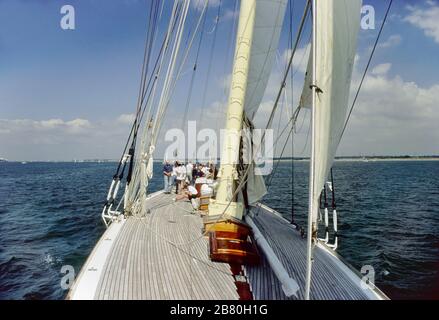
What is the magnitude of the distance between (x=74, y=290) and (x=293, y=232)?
7.27 m

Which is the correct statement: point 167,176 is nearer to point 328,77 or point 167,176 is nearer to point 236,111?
point 236,111

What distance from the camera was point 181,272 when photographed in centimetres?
622

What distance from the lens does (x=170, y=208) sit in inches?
511

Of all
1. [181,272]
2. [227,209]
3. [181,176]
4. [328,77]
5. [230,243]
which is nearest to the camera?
[328,77]

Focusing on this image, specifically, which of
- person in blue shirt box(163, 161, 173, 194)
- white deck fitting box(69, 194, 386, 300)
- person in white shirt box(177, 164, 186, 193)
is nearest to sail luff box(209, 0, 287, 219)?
white deck fitting box(69, 194, 386, 300)

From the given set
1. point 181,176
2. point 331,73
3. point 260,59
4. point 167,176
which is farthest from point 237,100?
point 167,176

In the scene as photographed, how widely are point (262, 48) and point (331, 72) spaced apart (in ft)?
15.7

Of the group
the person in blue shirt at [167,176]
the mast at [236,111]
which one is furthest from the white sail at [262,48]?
the person in blue shirt at [167,176]

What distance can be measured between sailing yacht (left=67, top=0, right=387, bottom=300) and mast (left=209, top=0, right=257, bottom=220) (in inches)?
1.0

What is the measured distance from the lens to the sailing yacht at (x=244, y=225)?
4.29 m

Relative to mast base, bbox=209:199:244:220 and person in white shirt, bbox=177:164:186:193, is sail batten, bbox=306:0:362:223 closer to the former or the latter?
mast base, bbox=209:199:244:220

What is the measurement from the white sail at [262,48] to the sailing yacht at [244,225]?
0.09 ft

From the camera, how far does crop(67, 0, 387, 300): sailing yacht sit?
14.1ft

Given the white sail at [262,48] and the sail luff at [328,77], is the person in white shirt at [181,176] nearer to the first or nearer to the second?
the white sail at [262,48]
